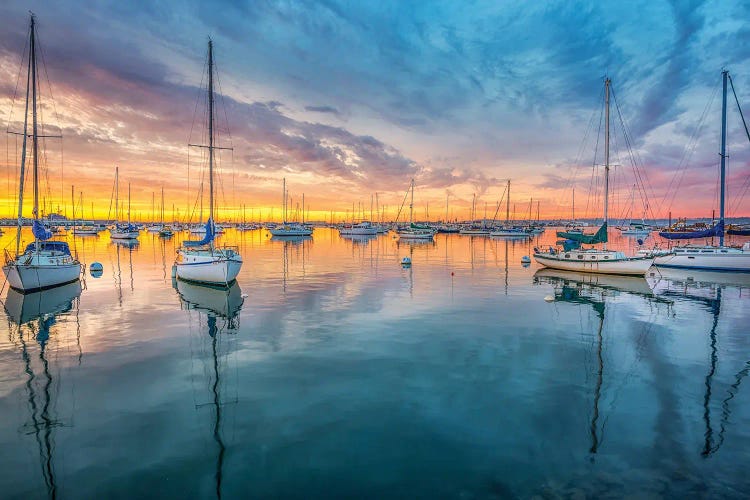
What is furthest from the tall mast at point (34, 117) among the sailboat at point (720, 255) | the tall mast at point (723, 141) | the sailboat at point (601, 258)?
the tall mast at point (723, 141)

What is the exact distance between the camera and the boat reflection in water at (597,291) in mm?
11462

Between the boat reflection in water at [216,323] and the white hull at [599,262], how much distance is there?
2843cm

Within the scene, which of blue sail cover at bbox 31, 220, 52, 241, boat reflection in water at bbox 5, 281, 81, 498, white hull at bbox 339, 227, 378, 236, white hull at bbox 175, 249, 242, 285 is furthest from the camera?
white hull at bbox 339, 227, 378, 236

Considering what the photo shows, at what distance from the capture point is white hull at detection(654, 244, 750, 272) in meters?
36.1

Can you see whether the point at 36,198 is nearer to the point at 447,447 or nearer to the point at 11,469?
the point at 11,469

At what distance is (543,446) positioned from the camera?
8414mm

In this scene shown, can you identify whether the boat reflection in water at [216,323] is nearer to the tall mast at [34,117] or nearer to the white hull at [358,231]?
the tall mast at [34,117]

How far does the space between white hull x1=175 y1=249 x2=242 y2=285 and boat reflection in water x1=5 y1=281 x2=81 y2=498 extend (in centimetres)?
681

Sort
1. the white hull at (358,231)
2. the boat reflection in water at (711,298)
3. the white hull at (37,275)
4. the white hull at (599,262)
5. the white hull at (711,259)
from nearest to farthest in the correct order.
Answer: the boat reflection in water at (711,298) → the white hull at (37,275) → the white hull at (599,262) → the white hull at (711,259) → the white hull at (358,231)

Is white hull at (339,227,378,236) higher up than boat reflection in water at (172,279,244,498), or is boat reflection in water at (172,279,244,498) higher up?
white hull at (339,227,378,236)

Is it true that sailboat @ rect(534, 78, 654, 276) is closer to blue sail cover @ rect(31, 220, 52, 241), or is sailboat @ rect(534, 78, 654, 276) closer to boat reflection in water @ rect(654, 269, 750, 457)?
boat reflection in water @ rect(654, 269, 750, 457)

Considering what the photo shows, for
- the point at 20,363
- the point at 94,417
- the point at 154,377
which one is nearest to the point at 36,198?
the point at 20,363

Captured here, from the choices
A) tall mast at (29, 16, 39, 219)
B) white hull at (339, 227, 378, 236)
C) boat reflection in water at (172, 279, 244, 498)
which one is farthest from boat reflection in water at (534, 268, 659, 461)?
white hull at (339, 227, 378, 236)

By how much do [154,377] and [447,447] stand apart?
30.0 feet
